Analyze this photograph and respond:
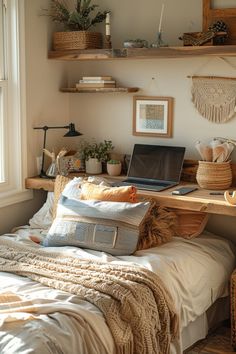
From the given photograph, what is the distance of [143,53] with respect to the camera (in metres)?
3.75

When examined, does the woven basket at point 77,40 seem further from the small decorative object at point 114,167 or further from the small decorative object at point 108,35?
the small decorative object at point 114,167

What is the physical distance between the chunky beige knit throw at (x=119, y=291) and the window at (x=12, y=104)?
2.97ft

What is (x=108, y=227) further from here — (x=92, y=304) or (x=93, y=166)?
(x=93, y=166)

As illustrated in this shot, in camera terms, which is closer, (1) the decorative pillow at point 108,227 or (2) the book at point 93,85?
(1) the decorative pillow at point 108,227

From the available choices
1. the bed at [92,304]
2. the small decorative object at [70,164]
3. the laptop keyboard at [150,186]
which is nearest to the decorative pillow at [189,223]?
the bed at [92,304]

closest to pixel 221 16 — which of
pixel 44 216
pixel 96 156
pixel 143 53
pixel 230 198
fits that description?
pixel 143 53

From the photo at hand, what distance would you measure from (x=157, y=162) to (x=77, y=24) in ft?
3.61

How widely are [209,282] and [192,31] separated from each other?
62.5 inches

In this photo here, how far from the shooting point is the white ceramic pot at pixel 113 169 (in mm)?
4117

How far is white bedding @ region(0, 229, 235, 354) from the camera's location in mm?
2412

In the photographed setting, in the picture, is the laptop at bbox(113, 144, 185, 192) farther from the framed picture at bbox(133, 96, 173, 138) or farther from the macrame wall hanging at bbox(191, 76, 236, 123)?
the macrame wall hanging at bbox(191, 76, 236, 123)

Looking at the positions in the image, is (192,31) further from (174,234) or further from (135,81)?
(174,234)

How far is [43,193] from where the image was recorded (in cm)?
432

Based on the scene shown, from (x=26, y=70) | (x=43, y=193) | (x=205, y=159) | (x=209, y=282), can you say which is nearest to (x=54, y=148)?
(x=43, y=193)
